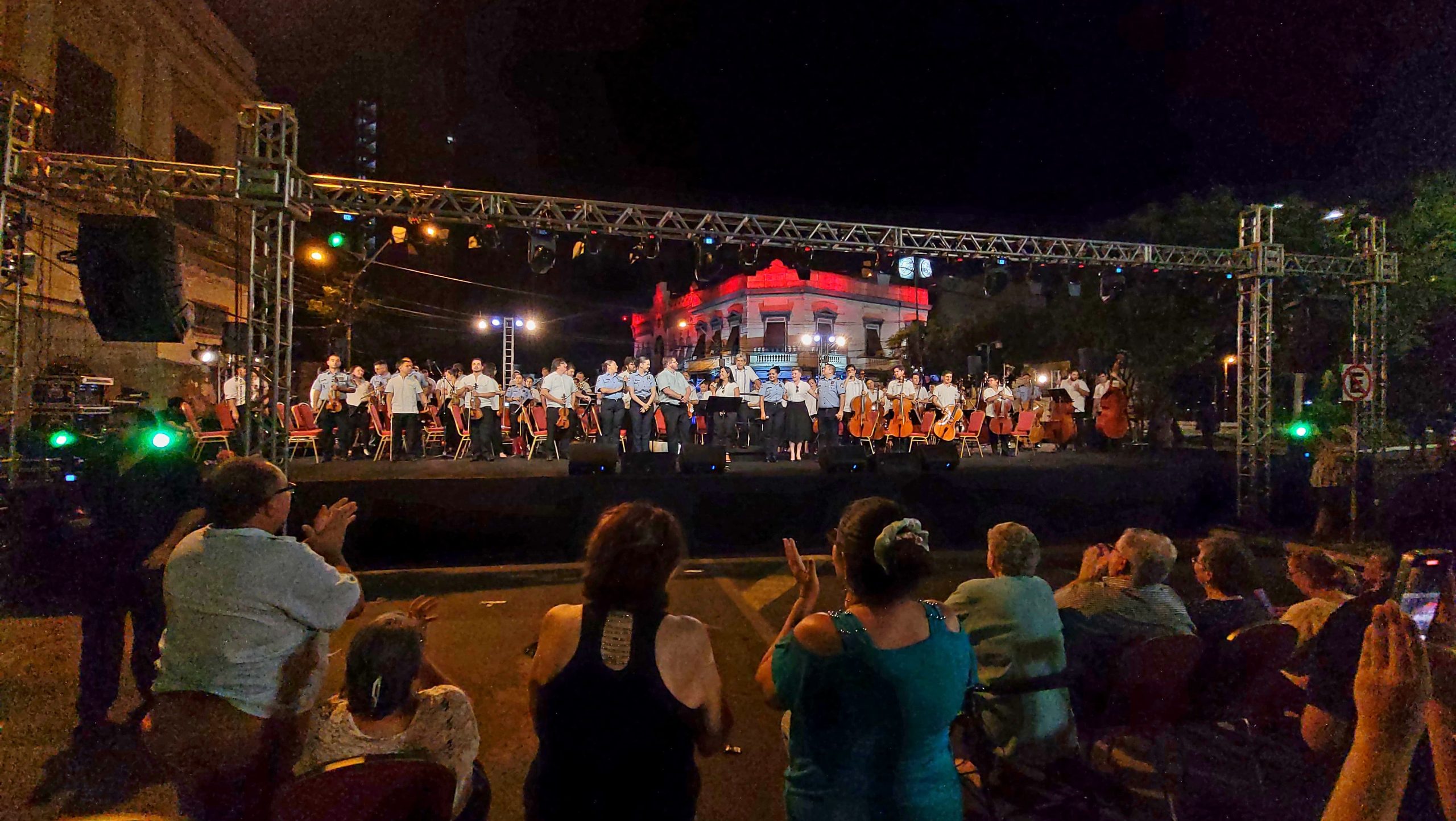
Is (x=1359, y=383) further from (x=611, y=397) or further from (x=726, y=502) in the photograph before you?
(x=611, y=397)

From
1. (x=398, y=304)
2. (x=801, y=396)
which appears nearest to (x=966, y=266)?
(x=801, y=396)

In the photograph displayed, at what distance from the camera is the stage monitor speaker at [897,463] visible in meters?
11.1

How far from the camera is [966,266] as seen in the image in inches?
456

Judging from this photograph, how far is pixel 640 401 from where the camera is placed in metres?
12.9

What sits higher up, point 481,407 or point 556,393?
point 556,393

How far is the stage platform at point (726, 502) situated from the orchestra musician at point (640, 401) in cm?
184

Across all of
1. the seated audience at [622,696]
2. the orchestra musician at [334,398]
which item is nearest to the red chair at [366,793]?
the seated audience at [622,696]

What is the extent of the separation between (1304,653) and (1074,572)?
433 cm

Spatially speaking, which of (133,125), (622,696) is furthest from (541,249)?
(133,125)

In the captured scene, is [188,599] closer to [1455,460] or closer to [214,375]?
[1455,460]

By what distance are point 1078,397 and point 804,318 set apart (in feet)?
77.1

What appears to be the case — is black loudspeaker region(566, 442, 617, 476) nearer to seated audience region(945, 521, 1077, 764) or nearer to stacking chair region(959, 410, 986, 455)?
seated audience region(945, 521, 1077, 764)

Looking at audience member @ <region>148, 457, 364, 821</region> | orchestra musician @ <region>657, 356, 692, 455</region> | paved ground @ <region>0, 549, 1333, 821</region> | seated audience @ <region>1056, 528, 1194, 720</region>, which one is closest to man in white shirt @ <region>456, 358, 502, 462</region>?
orchestra musician @ <region>657, 356, 692, 455</region>

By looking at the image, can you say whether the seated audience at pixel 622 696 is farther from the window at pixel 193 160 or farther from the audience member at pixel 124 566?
the window at pixel 193 160
